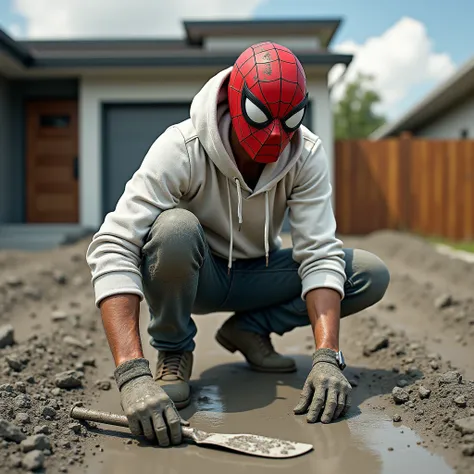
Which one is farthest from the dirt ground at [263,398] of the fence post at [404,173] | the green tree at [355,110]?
the green tree at [355,110]

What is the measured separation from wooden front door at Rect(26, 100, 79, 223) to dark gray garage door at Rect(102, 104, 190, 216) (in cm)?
64

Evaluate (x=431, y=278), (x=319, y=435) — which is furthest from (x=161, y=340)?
(x=431, y=278)

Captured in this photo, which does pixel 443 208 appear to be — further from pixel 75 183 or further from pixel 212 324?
pixel 212 324

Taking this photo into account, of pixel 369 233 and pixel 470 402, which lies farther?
pixel 369 233

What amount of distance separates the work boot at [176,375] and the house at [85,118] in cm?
638

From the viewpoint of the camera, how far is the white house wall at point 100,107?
9.23 meters

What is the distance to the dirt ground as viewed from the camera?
1.89 metres

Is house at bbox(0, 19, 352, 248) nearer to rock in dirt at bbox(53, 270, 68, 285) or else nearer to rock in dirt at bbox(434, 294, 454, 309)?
rock in dirt at bbox(53, 270, 68, 285)

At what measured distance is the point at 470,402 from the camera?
2.18 metres

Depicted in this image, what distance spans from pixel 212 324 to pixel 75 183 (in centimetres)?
625

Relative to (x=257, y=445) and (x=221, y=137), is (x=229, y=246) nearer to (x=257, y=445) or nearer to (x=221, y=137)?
(x=221, y=137)

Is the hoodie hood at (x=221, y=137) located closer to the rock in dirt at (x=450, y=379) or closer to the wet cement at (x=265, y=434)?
the wet cement at (x=265, y=434)

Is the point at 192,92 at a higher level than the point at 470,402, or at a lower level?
higher

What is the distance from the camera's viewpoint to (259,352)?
296 centimetres
